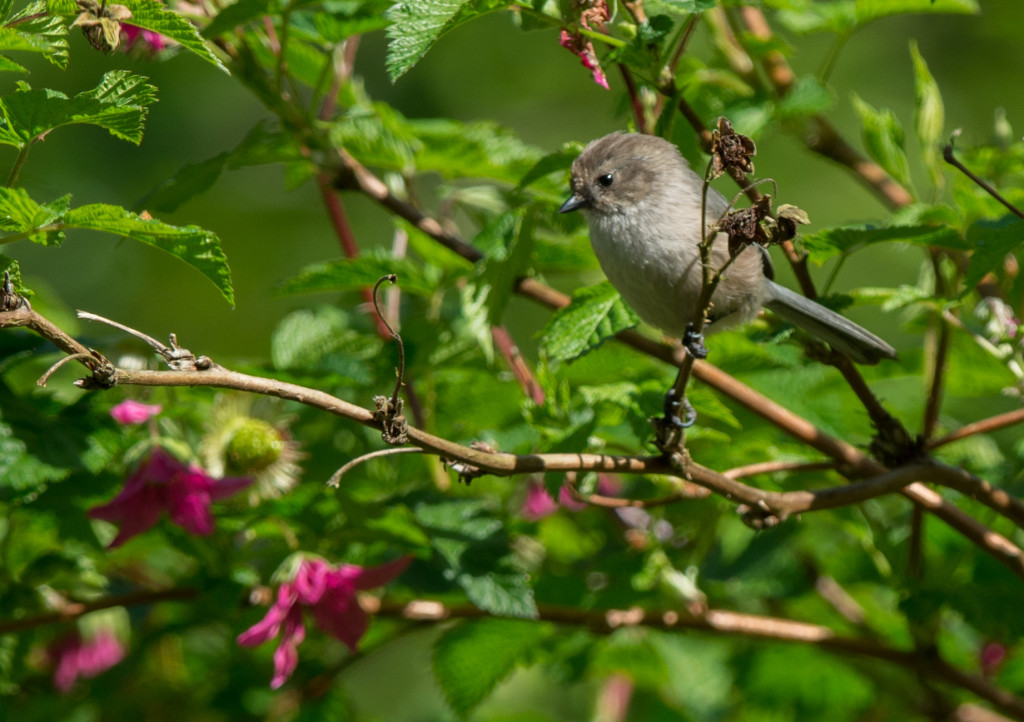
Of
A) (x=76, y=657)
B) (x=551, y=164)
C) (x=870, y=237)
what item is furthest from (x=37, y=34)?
(x=76, y=657)

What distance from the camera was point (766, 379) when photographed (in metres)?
2.84

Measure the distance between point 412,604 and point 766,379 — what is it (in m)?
1.14

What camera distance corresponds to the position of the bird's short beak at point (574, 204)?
2605 millimetres

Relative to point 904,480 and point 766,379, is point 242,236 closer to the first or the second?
point 766,379

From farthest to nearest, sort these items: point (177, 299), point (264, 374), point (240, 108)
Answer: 1. point (240, 108)
2. point (177, 299)
3. point (264, 374)

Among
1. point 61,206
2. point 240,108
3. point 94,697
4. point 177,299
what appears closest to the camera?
point 61,206

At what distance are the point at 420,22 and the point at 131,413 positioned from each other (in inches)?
45.5

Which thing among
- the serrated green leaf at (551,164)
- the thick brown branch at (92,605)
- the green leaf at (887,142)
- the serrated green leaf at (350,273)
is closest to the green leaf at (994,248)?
the green leaf at (887,142)

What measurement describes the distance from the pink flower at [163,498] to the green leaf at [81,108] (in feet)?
3.12

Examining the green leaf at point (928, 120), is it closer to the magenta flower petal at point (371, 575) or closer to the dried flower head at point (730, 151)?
the dried flower head at point (730, 151)

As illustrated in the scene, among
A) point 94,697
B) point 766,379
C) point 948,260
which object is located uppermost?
point 948,260

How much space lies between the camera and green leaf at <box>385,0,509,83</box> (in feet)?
6.37

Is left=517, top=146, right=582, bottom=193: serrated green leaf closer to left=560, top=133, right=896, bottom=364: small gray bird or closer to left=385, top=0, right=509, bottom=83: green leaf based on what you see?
left=560, top=133, right=896, bottom=364: small gray bird

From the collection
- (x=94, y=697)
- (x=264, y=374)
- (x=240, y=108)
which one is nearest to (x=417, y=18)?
(x=264, y=374)
